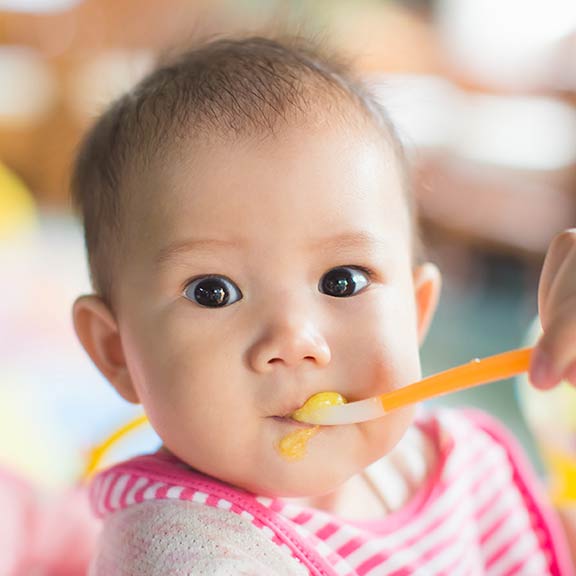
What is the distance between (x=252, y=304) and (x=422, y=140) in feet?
8.42

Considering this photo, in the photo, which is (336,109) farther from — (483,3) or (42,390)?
(483,3)

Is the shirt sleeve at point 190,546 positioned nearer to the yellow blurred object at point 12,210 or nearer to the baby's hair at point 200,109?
the baby's hair at point 200,109

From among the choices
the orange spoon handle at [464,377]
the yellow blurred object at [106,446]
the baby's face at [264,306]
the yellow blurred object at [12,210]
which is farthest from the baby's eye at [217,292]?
the yellow blurred object at [12,210]

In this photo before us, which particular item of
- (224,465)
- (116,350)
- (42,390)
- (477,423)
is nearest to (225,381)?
(224,465)

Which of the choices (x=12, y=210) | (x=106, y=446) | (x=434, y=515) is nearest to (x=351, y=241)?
(x=434, y=515)

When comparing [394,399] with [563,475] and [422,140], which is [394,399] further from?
[422,140]

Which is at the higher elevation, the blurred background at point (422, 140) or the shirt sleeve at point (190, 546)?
the shirt sleeve at point (190, 546)

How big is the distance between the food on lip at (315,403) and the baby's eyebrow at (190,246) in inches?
4.1

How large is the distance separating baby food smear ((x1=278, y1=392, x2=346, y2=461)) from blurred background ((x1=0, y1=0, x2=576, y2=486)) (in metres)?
1.05

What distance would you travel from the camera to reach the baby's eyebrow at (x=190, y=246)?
1.86 ft

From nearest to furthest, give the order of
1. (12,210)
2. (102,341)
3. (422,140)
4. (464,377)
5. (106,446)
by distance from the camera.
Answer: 1. (464,377)
2. (102,341)
3. (106,446)
4. (12,210)
5. (422,140)

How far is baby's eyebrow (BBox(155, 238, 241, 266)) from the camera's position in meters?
0.57

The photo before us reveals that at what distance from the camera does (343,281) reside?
59 centimetres

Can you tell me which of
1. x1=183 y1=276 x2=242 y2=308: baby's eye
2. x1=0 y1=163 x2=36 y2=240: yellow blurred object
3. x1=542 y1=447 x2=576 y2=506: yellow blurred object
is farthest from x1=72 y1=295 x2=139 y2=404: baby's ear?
x1=0 y1=163 x2=36 y2=240: yellow blurred object
